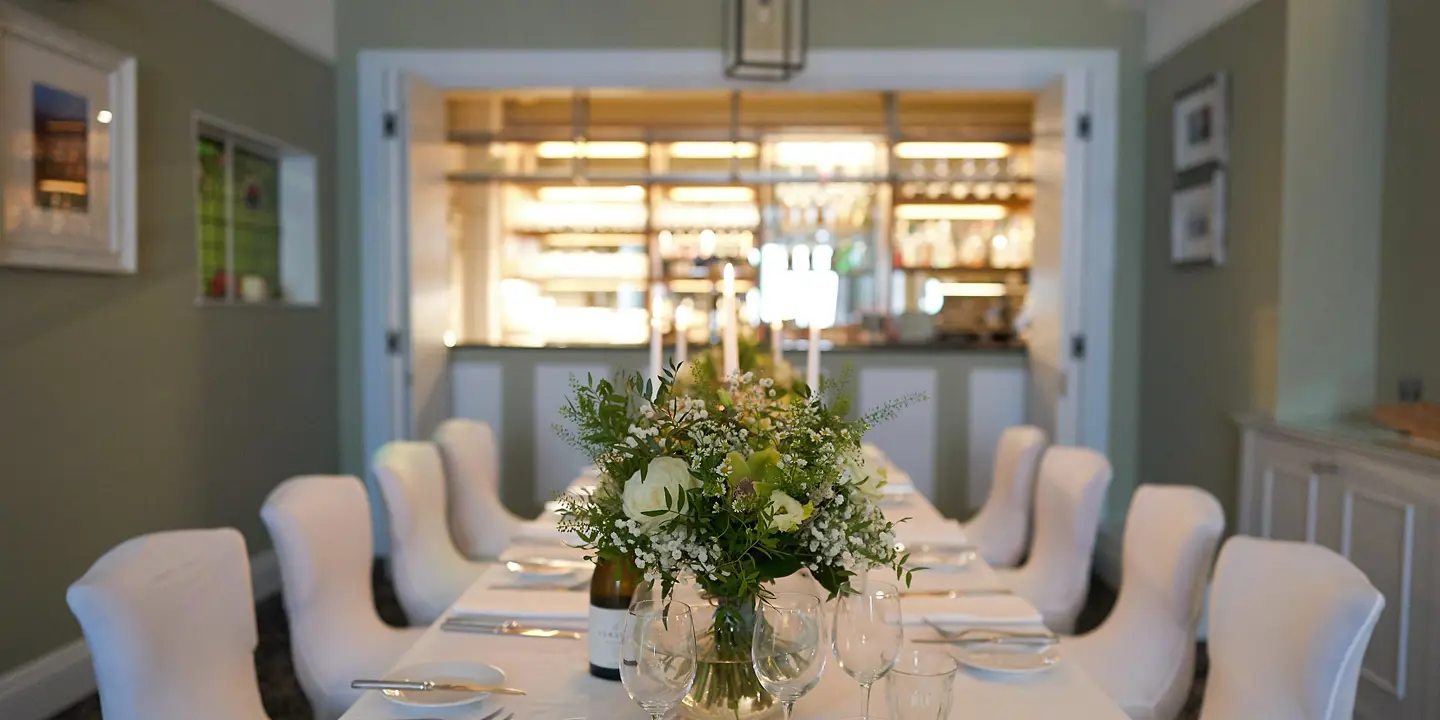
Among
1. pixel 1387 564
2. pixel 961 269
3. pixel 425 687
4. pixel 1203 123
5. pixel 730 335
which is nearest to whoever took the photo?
pixel 425 687

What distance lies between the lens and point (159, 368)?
3.53 metres

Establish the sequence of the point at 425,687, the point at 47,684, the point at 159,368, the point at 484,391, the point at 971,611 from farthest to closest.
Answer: the point at 484,391 → the point at 159,368 → the point at 47,684 → the point at 971,611 → the point at 425,687

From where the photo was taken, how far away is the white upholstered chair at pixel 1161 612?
2012mm

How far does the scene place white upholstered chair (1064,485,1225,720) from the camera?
2012 mm

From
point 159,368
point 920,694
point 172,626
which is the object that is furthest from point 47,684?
point 920,694

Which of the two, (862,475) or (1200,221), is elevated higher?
(1200,221)

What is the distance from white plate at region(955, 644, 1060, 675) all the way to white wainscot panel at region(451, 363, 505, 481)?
12.7 feet

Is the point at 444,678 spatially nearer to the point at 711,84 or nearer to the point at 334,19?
the point at 711,84

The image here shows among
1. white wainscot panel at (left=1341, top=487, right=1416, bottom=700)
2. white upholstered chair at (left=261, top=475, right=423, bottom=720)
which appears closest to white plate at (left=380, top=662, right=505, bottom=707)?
white upholstered chair at (left=261, top=475, right=423, bottom=720)

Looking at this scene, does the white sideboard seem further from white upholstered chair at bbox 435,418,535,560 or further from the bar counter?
white upholstered chair at bbox 435,418,535,560

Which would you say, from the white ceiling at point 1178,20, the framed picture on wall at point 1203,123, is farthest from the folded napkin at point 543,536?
the white ceiling at point 1178,20

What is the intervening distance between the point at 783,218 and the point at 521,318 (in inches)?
83.4

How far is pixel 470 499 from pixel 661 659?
2344 mm

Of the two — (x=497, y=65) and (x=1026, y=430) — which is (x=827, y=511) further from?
(x=497, y=65)
